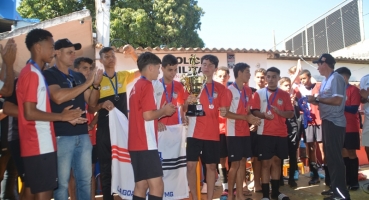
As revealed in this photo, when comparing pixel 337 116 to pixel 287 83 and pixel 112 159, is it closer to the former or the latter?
pixel 287 83

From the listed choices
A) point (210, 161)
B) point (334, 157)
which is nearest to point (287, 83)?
point (334, 157)

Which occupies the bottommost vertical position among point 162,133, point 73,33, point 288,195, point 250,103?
point 288,195

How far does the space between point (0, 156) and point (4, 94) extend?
1.52 m

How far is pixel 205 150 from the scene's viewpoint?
4809mm

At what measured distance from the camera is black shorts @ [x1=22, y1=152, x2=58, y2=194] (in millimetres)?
3119

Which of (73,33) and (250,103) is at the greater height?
(73,33)

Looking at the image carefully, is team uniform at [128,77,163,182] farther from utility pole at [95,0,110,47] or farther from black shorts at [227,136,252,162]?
utility pole at [95,0,110,47]

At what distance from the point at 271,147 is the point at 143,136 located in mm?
2432

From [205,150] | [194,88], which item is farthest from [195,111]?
[205,150]

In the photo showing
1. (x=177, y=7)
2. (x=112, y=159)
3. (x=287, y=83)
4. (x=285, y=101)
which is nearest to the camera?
(x=112, y=159)

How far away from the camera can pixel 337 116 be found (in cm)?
513

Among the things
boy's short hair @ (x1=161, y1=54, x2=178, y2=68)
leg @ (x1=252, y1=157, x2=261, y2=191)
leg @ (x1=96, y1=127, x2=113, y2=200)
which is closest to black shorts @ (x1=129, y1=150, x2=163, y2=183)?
leg @ (x1=96, y1=127, x2=113, y2=200)

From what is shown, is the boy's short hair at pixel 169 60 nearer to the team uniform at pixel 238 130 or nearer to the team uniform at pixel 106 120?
the team uniform at pixel 106 120

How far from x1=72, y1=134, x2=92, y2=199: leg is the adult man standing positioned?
749 millimetres
